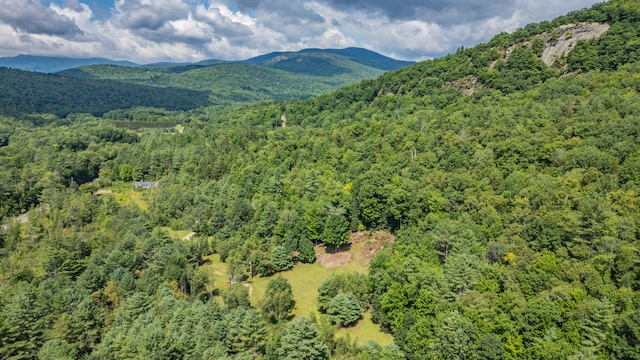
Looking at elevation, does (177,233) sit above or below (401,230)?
below

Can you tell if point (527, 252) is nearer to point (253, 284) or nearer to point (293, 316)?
point (293, 316)

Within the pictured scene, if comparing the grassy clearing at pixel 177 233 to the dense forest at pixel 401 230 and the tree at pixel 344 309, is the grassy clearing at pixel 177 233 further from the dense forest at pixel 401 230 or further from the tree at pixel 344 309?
the tree at pixel 344 309

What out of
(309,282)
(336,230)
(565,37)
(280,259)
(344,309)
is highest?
(565,37)

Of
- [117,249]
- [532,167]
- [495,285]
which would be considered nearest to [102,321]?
[117,249]

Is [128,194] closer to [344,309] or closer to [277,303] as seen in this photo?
[277,303]

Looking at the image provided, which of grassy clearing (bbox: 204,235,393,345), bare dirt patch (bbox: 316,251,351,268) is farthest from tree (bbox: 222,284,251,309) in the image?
bare dirt patch (bbox: 316,251,351,268)

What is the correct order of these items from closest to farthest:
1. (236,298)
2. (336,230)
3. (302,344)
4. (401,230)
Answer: (302,344), (236,298), (401,230), (336,230)

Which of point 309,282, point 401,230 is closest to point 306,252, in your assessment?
point 309,282
